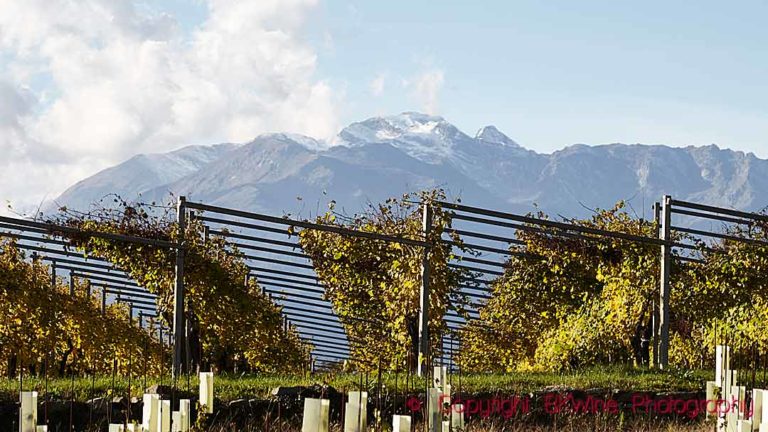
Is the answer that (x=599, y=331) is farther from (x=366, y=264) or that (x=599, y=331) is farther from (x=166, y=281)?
(x=166, y=281)

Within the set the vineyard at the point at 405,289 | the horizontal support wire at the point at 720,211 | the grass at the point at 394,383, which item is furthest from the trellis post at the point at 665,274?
the grass at the point at 394,383

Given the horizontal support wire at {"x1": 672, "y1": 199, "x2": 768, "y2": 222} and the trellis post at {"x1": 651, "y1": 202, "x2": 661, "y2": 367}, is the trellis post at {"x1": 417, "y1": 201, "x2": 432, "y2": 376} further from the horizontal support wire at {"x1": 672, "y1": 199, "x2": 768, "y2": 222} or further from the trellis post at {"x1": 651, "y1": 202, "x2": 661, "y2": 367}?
the horizontal support wire at {"x1": 672, "y1": 199, "x2": 768, "y2": 222}

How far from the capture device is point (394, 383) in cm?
768

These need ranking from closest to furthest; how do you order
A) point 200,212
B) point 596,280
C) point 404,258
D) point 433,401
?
point 433,401, point 200,212, point 404,258, point 596,280

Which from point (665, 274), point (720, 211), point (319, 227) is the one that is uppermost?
point (720, 211)

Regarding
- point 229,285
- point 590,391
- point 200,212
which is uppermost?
point 200,212

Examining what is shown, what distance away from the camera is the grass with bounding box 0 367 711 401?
23.0 ft

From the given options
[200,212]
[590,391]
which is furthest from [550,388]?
[200,212]

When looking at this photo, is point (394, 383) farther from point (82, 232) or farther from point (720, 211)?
point (720, 211)

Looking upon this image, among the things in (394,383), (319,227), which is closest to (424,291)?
(319,227)

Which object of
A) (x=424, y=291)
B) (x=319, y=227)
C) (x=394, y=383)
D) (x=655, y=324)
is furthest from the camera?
(x=655, y=324)

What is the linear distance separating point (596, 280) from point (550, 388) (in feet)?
17.3

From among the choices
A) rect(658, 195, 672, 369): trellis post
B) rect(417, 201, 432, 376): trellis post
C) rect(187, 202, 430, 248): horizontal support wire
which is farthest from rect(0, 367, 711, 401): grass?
rect(187, 202, 430, 248): horizontal support wire

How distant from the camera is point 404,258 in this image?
11055 mm
